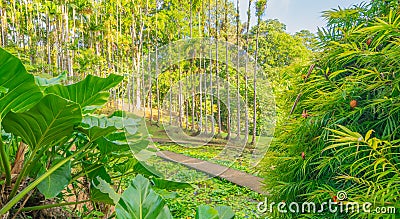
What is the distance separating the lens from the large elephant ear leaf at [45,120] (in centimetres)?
48

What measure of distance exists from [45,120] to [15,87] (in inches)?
2.8

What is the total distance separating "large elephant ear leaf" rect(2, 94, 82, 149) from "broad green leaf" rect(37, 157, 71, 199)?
0.09m

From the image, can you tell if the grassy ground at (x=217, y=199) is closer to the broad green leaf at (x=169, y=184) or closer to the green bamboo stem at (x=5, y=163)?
the broad green leaf at (x=169, y=184)

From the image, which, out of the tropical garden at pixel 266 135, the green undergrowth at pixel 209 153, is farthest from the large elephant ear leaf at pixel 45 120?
the green undergrowth at pixel 209 153

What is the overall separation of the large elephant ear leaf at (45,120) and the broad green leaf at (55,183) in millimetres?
90

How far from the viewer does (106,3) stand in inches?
322

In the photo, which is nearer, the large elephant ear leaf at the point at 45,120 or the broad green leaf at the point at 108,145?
the large elephant ear leaf at the point at 45,120

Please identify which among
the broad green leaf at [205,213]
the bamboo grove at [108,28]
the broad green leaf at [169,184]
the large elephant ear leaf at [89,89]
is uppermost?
the bamboo grove at [108,28]

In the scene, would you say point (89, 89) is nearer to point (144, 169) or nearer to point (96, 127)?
point (96, 127)

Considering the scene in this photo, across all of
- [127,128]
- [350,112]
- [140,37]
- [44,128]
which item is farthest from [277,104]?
[140,37]

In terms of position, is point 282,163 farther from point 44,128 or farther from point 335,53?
point 44,128

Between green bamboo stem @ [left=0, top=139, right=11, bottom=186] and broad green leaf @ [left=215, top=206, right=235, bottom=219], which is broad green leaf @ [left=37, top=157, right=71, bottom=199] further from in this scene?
broad green leaf @ [left=215, top=206, right=235, bottom=219]

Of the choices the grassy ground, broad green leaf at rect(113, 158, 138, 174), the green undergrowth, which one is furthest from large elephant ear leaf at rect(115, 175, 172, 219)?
the grassy ground

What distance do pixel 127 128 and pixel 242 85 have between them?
0.74 m
